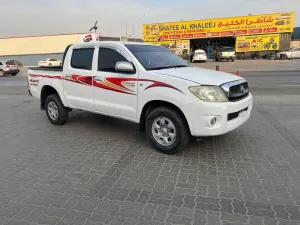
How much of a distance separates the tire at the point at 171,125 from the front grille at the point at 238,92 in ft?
2.72

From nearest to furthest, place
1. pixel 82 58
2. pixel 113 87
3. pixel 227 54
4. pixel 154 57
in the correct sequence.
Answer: pixel 113 87
pixel 154 57
pixel 82 58
pixel 227 54

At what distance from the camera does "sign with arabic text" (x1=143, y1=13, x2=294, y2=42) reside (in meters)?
38.9

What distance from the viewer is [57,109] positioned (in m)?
6.52

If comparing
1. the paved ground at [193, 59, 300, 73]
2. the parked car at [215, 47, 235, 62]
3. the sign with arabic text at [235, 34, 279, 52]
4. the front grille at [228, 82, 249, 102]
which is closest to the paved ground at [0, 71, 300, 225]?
the front grille at [228, 82, 249, 102]

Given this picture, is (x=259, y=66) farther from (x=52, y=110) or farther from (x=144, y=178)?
(x=144, y=178)

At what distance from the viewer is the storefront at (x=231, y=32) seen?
39.1m

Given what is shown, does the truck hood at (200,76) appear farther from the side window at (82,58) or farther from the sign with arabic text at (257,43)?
the sign with arabic text at (257,43)

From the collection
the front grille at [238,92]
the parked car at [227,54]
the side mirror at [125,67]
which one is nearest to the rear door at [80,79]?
the side mirror at [125,67]

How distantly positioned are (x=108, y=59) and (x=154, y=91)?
4.41 ft

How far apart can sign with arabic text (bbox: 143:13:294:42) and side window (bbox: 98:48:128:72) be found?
38788 mm

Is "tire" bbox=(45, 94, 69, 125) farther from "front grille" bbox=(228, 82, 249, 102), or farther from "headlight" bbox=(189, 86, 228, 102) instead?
"front grille" bbox=(228, 82, 249, 102)

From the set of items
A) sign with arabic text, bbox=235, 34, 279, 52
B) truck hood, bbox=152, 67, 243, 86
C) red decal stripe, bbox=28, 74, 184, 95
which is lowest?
red decal stripe, bbox=28, 74, 184, 95

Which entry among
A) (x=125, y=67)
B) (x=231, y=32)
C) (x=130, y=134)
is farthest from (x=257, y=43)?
(x=125, y=67)

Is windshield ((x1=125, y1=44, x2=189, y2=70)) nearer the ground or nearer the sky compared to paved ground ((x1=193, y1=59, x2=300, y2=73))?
nearer the sky
